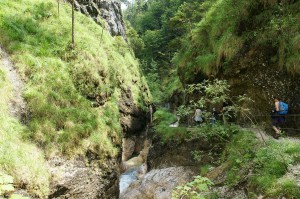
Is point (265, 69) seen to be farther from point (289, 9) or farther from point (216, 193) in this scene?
point (216, 193)

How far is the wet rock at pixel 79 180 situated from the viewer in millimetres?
Result: 8391

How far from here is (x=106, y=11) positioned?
80.9 feet

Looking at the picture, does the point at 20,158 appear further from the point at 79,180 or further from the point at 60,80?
the point at 60,80

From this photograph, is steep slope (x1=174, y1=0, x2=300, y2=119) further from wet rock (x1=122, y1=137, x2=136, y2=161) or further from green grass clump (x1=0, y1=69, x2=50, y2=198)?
green grass clump (x1=0, y1=69, x2=50, y2=198)

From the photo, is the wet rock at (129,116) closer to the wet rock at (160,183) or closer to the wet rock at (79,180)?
the wet rock at (160,183)

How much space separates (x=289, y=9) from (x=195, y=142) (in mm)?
8702

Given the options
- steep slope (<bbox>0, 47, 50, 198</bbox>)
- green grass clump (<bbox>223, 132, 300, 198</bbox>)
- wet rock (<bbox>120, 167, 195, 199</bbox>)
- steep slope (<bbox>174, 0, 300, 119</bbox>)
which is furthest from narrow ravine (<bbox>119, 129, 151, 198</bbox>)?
steep slope (<bbox>0, 47, 50, 198</bbox>)

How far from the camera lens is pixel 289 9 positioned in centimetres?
1252

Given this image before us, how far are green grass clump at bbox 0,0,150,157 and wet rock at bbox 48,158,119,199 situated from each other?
1.73ft

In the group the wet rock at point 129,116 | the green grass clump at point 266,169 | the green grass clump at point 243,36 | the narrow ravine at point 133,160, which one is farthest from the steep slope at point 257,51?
the narrow ravine at point 133,160

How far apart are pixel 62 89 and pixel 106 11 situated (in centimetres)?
1591

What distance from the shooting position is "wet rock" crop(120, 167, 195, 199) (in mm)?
12894

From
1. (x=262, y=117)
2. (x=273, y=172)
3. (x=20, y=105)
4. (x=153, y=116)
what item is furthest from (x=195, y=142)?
(x=153, y=116)

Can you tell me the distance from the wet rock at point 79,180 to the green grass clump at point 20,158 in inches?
16.9
